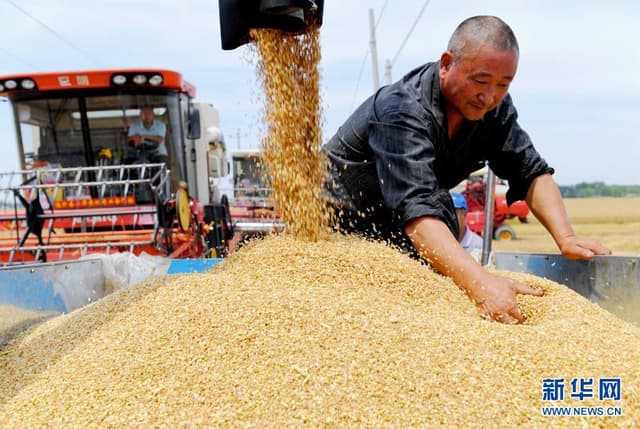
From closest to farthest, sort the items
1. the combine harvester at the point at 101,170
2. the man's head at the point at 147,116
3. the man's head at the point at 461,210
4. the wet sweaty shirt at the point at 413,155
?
the wet sweaty shirt at the point at 413,155 → the man's head at the point at 461,210 → the combine harvester at the point at 101,170 → the man's head at the point at 147,116

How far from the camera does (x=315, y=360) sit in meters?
1.40

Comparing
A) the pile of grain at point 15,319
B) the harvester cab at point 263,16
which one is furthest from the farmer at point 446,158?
the pile of grain at point 15,319

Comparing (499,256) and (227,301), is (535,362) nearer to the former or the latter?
(227,301)

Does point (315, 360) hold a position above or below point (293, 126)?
below

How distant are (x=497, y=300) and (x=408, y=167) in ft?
1.78

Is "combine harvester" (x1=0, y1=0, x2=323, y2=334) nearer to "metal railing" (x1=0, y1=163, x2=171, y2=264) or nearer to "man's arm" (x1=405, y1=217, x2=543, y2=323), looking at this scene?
"metal railing" (x1=0, y1=163, x2=171, y2=264)

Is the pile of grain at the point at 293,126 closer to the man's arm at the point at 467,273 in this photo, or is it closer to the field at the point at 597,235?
the man's arm at the point at 467,273

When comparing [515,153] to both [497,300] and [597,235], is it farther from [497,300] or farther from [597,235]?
[597,235]

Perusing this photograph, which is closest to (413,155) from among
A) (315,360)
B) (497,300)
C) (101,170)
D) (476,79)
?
(476,79)

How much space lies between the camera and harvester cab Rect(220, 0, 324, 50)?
215 cm

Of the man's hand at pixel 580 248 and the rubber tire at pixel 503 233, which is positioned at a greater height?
the man's hand at pixel 580 248

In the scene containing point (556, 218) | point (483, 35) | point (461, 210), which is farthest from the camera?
point (461, 210)

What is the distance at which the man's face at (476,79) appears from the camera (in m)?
1.94

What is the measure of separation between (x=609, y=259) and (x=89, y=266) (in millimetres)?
2307
